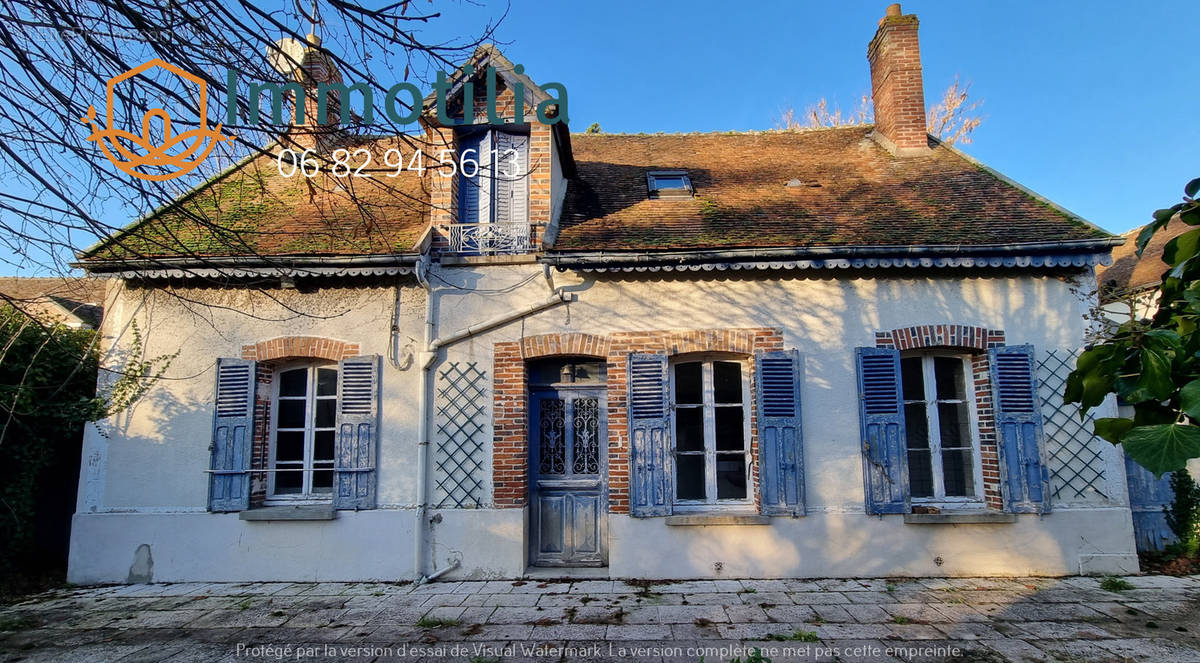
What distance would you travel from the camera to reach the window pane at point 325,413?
265 inches

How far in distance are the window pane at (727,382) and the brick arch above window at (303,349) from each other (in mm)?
3991

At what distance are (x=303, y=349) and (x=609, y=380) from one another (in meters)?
3.39

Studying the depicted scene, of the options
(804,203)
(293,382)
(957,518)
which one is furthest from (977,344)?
(293,382)

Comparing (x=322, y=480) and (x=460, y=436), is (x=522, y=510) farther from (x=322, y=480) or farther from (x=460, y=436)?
(x=322, y=480)

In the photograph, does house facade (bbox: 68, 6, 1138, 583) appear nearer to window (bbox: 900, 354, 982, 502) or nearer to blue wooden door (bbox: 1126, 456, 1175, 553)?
window (bbox: 900, 354, 982, 502)

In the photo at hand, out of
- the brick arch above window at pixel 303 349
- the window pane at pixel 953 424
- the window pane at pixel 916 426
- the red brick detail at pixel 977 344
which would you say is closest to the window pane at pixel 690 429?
the red brick detail at pixel 977 344

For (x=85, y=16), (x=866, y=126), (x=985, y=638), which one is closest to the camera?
(x=85, y=16)

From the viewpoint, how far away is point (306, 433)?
6656 millimetres

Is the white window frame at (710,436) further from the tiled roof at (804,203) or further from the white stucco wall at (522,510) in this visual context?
the tiled roof at (804,203)

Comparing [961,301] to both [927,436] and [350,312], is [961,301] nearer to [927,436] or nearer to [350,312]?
[927,436]

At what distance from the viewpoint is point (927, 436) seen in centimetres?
651

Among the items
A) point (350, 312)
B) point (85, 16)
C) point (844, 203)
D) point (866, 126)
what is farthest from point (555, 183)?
point (866, 126)

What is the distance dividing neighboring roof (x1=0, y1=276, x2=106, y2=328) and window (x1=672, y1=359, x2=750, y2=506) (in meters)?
5.27

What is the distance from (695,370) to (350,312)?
392 cm
